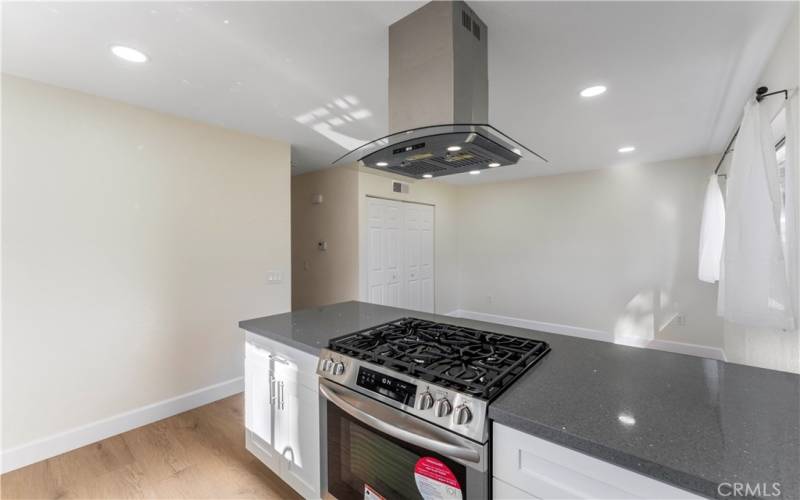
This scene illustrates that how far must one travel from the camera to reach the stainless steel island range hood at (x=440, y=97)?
52.6 inches

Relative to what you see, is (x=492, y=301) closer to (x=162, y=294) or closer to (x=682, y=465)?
(x=162, y=294)

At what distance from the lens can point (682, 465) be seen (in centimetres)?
74

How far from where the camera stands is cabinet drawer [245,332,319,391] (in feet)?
5.23

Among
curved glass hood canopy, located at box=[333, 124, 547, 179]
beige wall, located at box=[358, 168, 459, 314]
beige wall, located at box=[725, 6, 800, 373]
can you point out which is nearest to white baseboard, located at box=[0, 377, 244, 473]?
curved glass hood canopy, located at box=[333, 124, 547, 179]

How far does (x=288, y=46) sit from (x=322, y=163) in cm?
256

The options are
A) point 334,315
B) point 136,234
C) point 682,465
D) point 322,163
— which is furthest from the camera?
point 322,163

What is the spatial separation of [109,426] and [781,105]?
447 centimetres

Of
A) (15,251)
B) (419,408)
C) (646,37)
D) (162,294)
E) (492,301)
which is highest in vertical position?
(646,37)

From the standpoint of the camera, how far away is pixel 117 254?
2432 millimetres

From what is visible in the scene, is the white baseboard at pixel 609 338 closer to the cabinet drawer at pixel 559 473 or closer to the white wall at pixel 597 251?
the white wall at pixel 597 251

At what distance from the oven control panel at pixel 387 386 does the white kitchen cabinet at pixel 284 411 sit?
1.23 feet

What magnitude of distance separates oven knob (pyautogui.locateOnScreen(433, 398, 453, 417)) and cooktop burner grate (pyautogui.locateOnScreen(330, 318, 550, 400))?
0.17 feet

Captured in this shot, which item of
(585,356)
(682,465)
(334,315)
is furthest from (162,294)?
(682,465)

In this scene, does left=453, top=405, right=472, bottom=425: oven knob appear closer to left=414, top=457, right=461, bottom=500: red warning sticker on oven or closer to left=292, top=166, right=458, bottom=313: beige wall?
left=414, top=457, right=461, bottom=500: red warning sticker on oven
